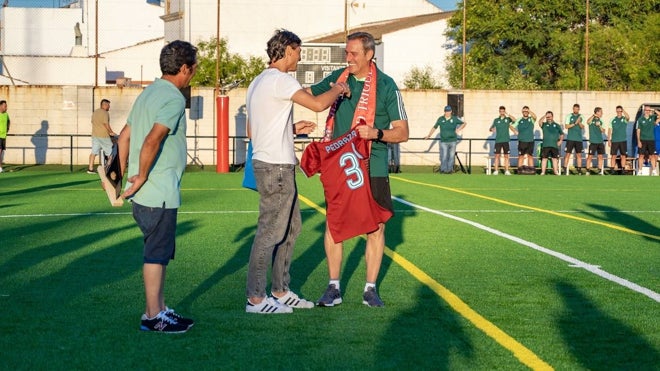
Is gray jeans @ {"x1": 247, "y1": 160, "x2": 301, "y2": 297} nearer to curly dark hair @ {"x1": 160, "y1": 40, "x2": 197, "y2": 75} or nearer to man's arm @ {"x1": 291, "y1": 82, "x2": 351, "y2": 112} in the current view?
man's arm @ {"x1": 291, "y1": 82, "x2": 351, "y2": 112}

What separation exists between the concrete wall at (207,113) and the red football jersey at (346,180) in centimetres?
2844

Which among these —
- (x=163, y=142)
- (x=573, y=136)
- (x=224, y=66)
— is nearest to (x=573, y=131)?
(x=573, y=136)

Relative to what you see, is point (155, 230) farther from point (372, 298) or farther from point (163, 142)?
point (372, 298)

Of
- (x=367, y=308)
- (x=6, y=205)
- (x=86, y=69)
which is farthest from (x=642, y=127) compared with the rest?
(x=86, y=69)

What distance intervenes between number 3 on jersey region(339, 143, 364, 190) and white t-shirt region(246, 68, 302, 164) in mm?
462

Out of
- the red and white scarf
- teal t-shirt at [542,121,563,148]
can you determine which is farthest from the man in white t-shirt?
teal t-shirt at [542,121,563,148]

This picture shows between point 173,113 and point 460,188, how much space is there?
17.3m

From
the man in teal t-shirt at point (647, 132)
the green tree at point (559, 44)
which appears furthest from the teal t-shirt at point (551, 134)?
the green tree at point (559, 44)

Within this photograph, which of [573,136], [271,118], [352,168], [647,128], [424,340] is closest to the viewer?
[424,340]

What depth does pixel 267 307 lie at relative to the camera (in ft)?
24.7

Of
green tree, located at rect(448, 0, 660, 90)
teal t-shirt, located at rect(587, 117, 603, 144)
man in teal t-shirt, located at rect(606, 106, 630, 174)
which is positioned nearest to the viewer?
teal t-shirt, located at rect(587, 117, 603, 144)

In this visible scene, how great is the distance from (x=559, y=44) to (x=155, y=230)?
49.4m

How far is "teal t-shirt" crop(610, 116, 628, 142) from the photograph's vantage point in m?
33.6

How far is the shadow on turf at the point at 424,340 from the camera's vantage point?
601cm
